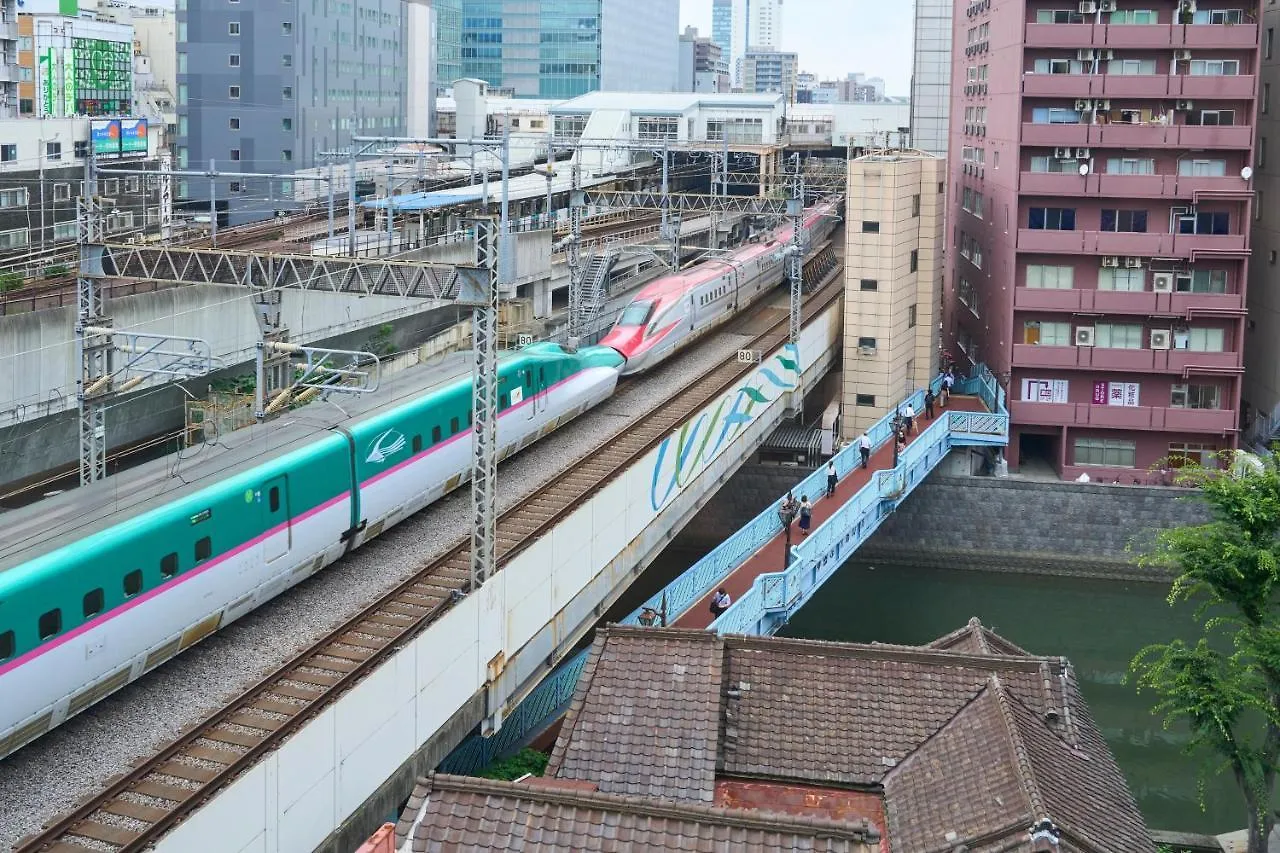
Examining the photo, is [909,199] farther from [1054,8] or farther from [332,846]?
[332,846]

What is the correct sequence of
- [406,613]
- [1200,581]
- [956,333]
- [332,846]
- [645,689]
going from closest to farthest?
1. [332,846]
2. [645,689]
3. [406,613]
4. [1200,581]
5. [956,333]

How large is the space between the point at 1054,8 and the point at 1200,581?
2468 cm

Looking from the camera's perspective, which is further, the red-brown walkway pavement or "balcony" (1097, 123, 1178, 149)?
"balcony" (1097, 123, 1178, 149)

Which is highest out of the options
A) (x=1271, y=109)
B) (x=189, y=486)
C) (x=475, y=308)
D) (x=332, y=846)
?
(x=1271, y=109)

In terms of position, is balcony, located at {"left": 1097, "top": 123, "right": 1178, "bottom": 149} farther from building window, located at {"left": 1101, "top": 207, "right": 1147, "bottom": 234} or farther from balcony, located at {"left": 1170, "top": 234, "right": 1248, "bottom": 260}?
balcony, located at {"left": 1170, "top": 234, "right": 1248, "bottom": 260}

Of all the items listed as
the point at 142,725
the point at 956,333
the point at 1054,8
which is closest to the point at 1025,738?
the point at 142,725

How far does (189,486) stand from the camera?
20203 millimetres

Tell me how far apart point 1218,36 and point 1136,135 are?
3.42 metres

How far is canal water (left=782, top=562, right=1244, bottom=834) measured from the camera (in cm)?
3105

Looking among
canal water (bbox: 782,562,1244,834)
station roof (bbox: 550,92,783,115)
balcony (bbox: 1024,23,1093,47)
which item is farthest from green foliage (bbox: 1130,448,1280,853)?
station roof (bbox: 550,92,783,115)

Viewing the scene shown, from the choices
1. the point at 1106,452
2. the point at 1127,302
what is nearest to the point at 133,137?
the point at 1127,302

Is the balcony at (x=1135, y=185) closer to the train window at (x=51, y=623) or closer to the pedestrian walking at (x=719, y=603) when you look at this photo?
the pedestrian walking at (x=719, y=603)

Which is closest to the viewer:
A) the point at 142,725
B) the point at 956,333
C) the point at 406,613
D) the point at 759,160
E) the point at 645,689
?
the point at 142,725

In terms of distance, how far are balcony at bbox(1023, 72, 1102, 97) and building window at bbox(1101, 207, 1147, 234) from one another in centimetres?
351
